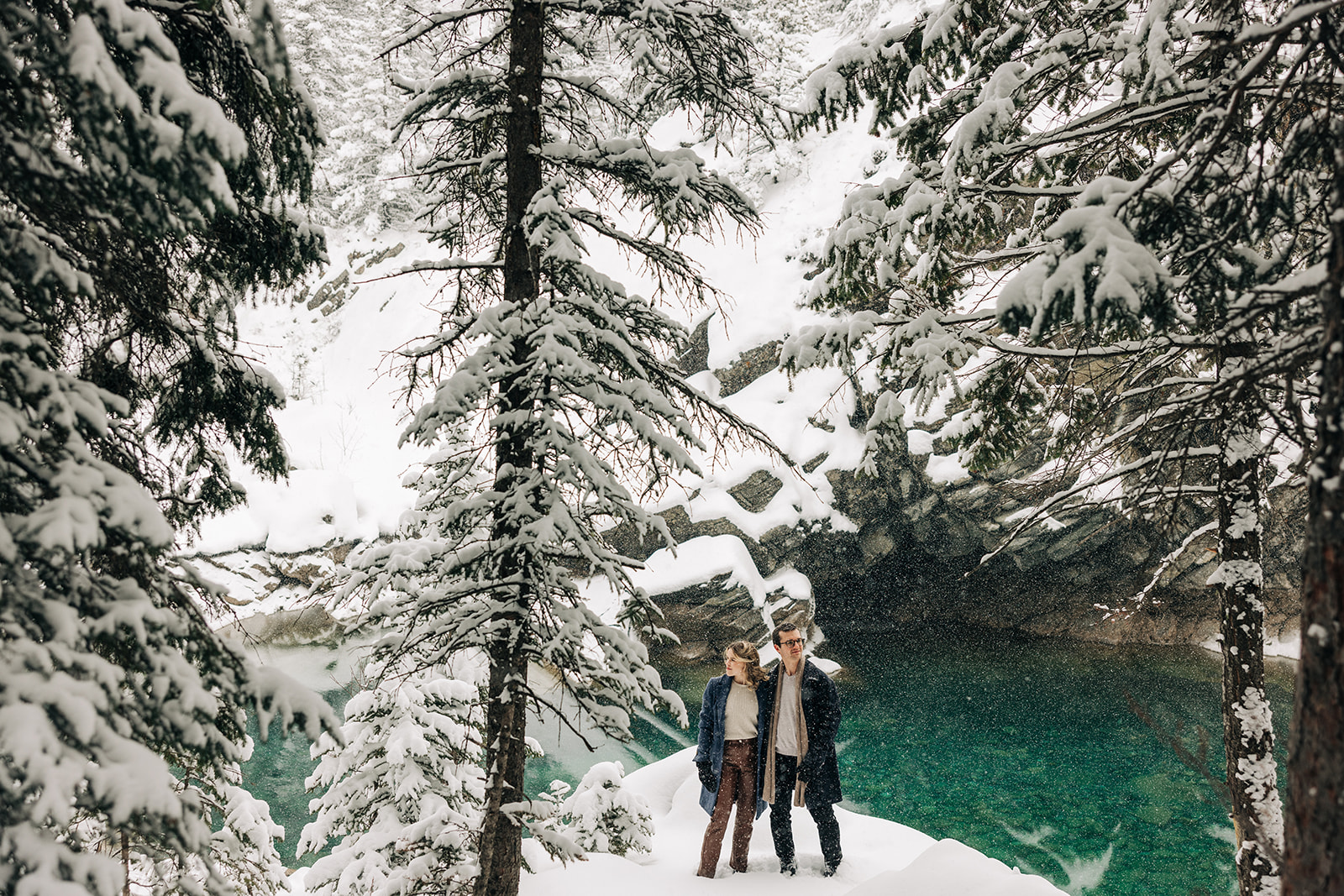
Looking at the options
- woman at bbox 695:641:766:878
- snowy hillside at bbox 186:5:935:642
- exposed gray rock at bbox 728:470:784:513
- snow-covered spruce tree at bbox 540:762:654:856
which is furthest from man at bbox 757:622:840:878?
exposed gray rock at bbox 728:470:784:513

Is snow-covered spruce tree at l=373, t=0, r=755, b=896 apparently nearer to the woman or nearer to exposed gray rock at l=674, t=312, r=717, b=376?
the woman

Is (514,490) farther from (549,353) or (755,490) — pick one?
(755,490)

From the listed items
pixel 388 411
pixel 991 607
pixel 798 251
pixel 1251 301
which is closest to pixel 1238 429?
pixel 1251 301

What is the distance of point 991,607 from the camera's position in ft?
62.0

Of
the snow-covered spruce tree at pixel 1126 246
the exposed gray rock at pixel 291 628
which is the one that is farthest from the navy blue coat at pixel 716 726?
the exposed gray rock at pixel 291 628

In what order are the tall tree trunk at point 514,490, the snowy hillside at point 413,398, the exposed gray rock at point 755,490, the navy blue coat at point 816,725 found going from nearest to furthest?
the tall tree trunk at point 514,490
the navy blue coat at point 816,725
the snowy hillside at point 413,398
the exposed gray rock at point 755,490

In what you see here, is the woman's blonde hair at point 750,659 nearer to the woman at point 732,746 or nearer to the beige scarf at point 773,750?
the woman at point 732,746

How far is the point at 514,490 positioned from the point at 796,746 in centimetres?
272

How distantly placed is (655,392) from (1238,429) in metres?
3.18

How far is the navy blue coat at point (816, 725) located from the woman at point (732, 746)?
8cm

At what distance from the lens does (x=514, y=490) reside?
13.1 feet

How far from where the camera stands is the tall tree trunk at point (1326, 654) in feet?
5.87

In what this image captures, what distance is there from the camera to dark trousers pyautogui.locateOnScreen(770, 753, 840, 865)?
4969mm

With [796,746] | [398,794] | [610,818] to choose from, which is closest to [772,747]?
[796,746]
